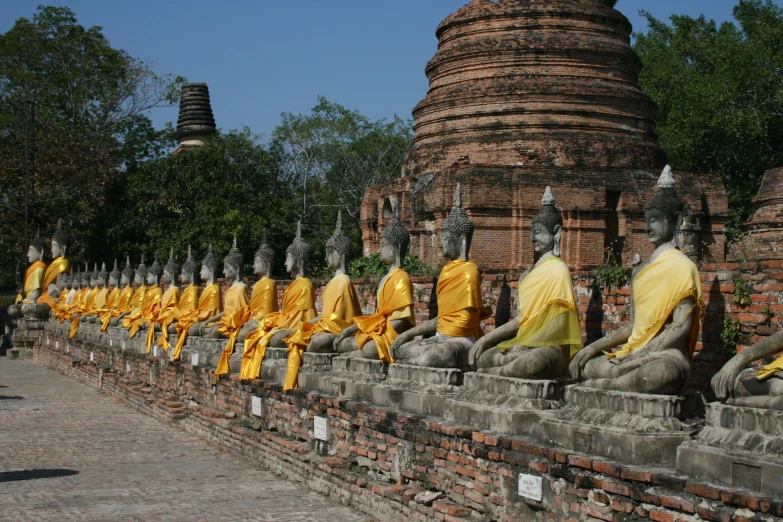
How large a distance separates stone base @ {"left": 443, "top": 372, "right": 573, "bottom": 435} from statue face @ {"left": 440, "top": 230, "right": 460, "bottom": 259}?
1.32 meters

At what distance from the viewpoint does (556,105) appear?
1689 cm

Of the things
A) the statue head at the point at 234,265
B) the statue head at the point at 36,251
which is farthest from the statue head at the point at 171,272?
the statue head at the point at 36,251

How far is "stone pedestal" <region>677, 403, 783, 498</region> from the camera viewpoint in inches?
163

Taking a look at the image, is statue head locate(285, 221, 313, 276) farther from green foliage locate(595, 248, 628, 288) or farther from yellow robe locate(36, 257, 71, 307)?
yellow robe locate(36, 257, 71, 307)

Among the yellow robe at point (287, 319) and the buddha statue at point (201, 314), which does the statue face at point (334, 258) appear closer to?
the yellow robe at point (287, 319)

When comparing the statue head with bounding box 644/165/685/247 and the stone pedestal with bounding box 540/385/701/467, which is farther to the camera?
the statue head with bounding box 644/165/685/247

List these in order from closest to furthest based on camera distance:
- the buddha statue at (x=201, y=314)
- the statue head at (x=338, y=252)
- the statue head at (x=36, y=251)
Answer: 1. the statue head at (x=338, y=252)
2. the buddha statue at (x=201, y=314)
3. the statue head at (x=36, y=251)

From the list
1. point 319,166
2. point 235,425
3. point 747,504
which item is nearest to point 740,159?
point 319,166

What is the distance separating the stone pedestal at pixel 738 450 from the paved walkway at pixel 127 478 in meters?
3.08

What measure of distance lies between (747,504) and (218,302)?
977 centimetres

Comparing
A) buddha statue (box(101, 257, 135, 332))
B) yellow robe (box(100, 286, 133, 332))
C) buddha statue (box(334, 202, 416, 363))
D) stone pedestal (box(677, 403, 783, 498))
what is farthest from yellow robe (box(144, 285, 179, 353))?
stone pedestal (box(677, 403, 783, 498))

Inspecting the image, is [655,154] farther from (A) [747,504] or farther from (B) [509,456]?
(A) [747,504]

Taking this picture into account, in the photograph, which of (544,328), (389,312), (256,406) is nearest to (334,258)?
(389,312)

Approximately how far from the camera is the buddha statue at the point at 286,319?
984 centimetres
